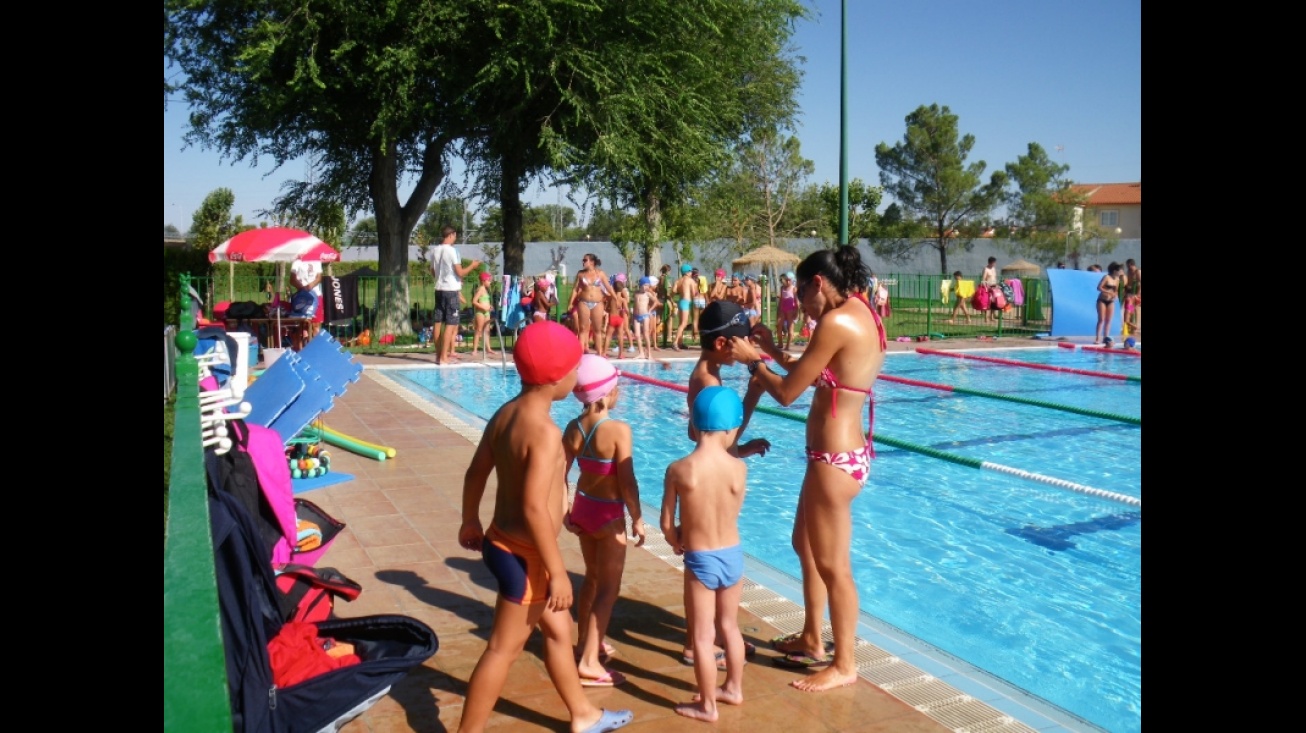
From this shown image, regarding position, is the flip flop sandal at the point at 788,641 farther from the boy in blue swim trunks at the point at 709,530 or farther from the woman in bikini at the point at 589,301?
the woman in bikini at the point at 589,301

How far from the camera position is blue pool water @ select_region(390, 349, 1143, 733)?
19.2 ft

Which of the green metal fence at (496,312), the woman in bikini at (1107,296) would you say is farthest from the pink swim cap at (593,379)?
the woman in bikini at (1107,296)

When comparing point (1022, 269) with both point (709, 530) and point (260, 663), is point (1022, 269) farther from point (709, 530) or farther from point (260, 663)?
point (260, 663)

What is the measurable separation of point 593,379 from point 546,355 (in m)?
0.67

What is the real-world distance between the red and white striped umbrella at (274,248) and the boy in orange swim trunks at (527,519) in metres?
14.1

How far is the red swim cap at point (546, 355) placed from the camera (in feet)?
11.9

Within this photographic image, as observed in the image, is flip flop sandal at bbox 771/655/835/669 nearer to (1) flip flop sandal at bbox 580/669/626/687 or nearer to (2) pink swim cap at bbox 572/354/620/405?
(1) flip flop sandal at bbox 580/669/626/687

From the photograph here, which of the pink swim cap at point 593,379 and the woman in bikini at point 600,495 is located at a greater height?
the pink swim cap at point 593,379

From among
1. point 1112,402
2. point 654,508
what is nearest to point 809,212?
point 1112,402

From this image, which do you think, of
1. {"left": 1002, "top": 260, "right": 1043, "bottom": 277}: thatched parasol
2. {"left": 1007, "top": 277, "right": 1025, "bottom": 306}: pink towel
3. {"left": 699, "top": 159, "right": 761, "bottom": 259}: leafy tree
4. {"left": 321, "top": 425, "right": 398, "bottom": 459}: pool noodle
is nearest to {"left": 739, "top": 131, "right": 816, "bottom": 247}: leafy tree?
{"left": 699, "top": 159, "right": 761, "bottom": 259}: leafy tree

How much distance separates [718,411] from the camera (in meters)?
4.07

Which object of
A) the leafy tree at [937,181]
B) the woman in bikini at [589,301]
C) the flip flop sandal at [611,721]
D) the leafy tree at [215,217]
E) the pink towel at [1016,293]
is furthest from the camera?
the leafy tree at [937,181]
